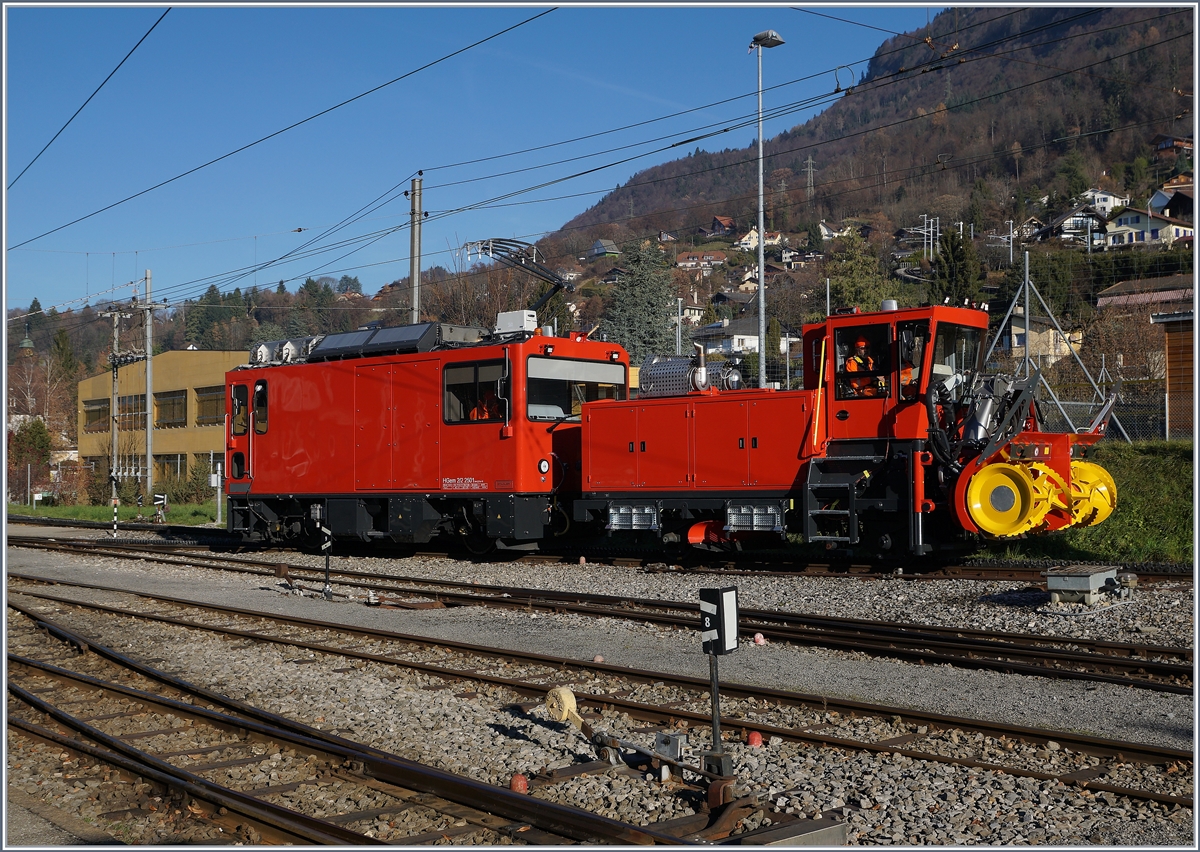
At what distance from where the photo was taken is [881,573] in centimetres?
1516

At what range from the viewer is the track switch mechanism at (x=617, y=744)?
637 centimetres

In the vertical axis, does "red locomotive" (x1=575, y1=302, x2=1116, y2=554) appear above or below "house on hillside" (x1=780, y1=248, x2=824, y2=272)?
below

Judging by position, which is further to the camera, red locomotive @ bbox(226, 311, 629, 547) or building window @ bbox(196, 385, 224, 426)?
building window @ bbox(196, 385, 224, 426)

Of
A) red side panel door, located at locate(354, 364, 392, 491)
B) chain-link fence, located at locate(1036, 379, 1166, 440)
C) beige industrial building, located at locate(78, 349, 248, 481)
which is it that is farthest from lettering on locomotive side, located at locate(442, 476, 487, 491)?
beige industrial building, located at locate(78, 349, 248, 481)

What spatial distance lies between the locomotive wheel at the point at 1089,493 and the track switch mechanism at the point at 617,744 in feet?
29.8

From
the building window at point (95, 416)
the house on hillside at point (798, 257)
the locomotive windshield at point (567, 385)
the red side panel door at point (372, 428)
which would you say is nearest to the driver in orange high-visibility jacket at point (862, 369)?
the locomotive windshield at point (567, 385)

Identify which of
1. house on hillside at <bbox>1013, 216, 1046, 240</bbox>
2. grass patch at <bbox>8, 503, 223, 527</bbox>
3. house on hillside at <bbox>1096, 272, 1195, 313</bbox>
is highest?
house on hillside at <bbox>1013, 216, 1046, 240</bbox>

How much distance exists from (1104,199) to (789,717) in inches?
4938

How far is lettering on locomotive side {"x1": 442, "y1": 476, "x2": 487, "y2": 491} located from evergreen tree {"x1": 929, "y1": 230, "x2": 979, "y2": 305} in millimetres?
47429

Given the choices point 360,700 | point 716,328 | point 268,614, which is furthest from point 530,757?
point 716,328

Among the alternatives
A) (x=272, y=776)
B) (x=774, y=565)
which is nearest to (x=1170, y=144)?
(x=774, y=565)

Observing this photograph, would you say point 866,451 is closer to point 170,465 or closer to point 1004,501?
point 1004,501

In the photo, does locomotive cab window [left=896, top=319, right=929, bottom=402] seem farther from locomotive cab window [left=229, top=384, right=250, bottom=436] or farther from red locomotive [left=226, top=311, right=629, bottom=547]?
locomotive cab window [left=229, top=384, right=250, bottom=436]

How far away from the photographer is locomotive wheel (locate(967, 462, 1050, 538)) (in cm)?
1354
